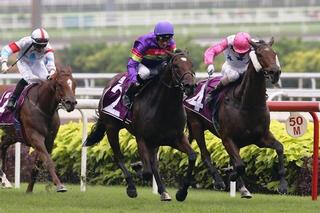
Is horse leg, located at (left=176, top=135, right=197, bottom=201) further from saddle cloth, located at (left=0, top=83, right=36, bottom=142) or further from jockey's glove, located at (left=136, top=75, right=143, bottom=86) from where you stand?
saddle cloth, located at (left=0, top=83, right=36, bottom=142)

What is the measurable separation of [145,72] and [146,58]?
0.22m

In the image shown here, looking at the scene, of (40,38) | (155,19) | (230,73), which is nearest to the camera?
(230,73)

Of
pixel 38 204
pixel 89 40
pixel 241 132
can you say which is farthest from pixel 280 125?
pixel 89 40

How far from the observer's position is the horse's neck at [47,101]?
40.1 ft

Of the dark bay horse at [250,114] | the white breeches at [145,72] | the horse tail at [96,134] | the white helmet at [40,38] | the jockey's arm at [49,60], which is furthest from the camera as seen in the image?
the jockey's arm at [49,60]

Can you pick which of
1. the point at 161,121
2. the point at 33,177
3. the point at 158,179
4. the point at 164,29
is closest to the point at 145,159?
the point at 158,179

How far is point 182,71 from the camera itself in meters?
10.8

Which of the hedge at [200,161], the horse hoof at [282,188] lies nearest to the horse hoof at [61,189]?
the horse hoof at [282,188]

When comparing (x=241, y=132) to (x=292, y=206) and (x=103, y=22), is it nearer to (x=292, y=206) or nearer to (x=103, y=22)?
(x=292, y=206)

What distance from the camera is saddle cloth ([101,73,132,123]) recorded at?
11773 millimetres

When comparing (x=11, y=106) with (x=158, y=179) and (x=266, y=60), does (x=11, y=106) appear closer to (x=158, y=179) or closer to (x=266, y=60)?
(x=158, y=179)

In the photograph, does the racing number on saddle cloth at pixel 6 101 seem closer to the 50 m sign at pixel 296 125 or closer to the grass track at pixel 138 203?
the grass track at pixel 138 203

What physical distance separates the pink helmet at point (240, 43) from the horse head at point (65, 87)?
160cm

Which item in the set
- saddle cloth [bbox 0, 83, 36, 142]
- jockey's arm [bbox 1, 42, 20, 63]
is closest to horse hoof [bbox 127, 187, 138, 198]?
saddle cloth [bbox 0, 83, 36, 142]
